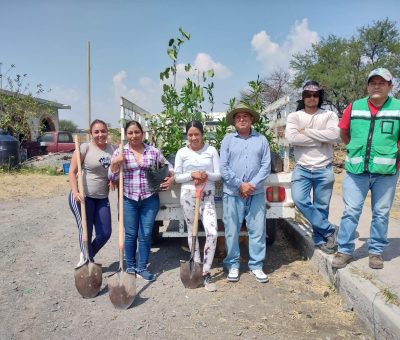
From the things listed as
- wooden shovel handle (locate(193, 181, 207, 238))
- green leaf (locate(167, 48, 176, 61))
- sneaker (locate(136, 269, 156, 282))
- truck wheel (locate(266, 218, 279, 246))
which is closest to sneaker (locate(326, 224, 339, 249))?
truck wheel (locate(266, 218, 279, 246))

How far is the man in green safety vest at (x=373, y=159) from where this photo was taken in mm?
3410

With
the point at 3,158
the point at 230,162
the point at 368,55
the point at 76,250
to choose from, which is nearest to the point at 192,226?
the point at 230,162

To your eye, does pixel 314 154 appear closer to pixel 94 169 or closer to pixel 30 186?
pixel 94 169

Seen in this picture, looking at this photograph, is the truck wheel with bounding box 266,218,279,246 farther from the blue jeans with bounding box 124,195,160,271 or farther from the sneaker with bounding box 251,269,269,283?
the blue jeans with bounding box 124,195,160,271

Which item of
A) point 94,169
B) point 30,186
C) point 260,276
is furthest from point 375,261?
point 30,186

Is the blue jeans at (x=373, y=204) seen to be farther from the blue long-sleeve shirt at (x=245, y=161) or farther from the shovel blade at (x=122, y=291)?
the shovel blade at (x=122, y=291)

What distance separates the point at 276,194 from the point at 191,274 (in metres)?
1.35

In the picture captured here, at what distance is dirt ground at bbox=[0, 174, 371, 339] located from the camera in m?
3.04

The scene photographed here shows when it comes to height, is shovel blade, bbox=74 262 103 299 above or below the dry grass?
above

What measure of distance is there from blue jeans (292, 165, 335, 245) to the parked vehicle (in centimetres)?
1667

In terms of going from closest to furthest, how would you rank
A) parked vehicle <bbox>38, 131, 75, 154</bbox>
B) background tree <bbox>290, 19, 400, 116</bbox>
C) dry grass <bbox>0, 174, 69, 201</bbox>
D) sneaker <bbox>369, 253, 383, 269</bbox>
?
1. sneaker <bbox>369, 253, 383, 269</bbox>
2. dry grass <bbox>0, 174, 69, 201</bbox>
3. parked vehicle <bbox>38, 131, 75, 154</bbox>
4. background tree <bbox>290, 19, 400, 116</bbox>

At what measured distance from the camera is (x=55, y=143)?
1898 centimetres

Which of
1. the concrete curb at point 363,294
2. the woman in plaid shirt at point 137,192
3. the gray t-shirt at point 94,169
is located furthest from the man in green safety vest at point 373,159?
the gray t-shirt at point 94,169

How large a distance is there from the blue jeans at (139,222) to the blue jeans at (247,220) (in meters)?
0.80
